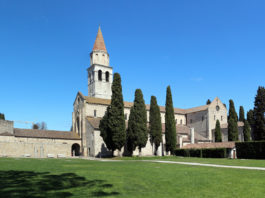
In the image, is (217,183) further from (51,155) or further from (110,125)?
(51,155)

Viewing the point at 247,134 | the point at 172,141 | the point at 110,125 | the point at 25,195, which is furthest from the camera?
the point at 247,134

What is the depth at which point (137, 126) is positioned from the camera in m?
40.4

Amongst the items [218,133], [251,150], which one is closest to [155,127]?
[218,133]

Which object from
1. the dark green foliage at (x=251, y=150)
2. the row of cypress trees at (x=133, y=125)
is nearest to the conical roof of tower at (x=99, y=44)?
the row of cypress trees at (x=133, y=125)

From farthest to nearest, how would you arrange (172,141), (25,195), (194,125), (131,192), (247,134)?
(194,125)
(247,134)
(172,141)
(131,192)
(25,195)

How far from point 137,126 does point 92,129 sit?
28.1 feet

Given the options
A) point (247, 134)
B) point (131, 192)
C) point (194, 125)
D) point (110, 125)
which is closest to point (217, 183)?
point (131, 192)

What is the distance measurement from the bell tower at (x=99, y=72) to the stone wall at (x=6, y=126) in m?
23.2

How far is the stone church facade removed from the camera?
4148cm

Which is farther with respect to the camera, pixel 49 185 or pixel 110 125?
pixel 110 125

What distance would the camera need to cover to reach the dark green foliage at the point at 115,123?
37.9 meters

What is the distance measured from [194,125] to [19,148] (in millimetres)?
39477

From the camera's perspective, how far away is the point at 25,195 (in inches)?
316

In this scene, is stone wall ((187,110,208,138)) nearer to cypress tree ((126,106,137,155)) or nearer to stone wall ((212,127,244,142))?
stone wall ((212,127,244,142))
